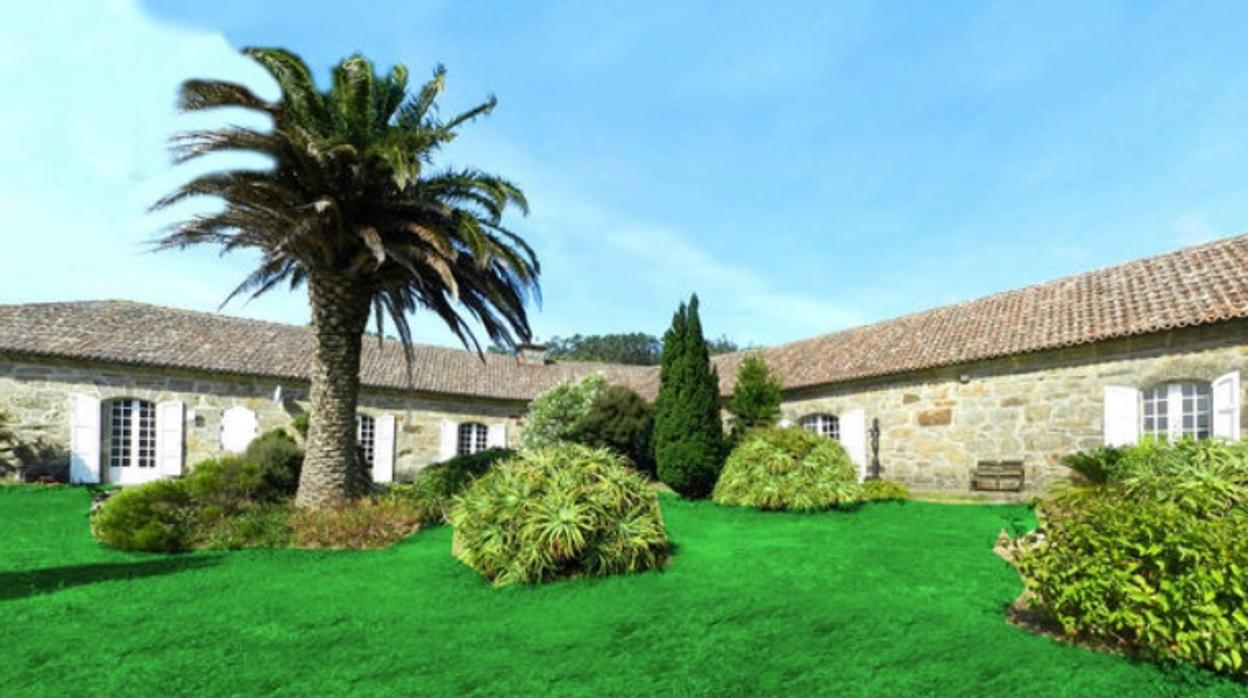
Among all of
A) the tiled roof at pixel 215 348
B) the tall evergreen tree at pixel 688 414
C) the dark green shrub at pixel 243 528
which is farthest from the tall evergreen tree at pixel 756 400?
the dark green shrub at pixel 243 528

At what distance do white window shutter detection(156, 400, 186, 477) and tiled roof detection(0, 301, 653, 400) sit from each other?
1156 mm

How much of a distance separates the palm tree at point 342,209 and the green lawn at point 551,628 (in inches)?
121

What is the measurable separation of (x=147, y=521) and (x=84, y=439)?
33.5ft

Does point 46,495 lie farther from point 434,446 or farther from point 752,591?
point 752,591

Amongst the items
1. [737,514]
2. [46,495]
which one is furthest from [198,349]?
[737,514]

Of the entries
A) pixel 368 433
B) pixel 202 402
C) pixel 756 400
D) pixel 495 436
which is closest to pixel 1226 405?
pixel 756 400

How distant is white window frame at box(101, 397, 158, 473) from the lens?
1797 centimetres

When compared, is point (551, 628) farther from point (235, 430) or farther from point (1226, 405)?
point (235, 430)

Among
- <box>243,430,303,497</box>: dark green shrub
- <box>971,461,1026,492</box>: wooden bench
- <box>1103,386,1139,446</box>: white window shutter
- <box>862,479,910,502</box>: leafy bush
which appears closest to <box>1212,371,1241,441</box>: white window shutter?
<box>1103,386,1139,446</box>: white window shutter

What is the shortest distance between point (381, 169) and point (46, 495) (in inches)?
419

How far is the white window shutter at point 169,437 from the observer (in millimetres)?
18250

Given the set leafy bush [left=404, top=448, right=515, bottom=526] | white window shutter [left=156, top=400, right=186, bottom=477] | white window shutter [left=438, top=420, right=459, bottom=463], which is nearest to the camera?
leafy bush [left=404, top=448, right=515, bottom=526]

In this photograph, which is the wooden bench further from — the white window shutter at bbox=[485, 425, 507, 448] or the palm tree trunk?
the white window shutter at bbox=[485, 425, 507, 448]

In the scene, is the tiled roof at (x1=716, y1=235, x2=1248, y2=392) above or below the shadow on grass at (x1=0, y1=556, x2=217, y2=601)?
above
